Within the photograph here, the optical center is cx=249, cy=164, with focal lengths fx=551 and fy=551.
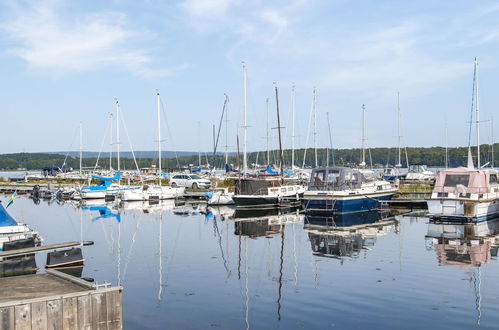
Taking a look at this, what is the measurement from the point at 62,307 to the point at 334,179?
106ft

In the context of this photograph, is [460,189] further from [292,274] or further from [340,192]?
[292,274]

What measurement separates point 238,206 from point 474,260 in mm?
26023

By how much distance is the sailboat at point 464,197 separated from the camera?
1312 inches

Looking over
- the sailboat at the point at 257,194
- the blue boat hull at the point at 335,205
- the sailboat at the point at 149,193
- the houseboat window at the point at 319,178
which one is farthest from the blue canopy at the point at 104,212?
the houseboat window at the point at 319,178

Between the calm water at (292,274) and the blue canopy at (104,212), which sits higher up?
the calm water at (292,274)

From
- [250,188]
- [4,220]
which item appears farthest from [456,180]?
[4,220]

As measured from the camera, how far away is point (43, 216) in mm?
42844

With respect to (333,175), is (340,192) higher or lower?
lower

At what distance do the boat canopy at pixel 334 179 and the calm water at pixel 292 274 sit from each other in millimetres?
6580

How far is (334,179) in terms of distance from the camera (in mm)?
41250

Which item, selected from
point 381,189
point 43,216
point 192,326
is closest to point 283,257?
point 192,326

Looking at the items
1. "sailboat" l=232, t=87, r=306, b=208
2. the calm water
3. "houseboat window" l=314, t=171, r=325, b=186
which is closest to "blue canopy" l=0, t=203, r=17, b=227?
the calm water

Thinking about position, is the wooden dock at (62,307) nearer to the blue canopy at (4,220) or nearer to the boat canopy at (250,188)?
the blue canopy at (4,220)

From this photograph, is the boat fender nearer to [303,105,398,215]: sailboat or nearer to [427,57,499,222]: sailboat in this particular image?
[427,57,499,222]: sailboat
